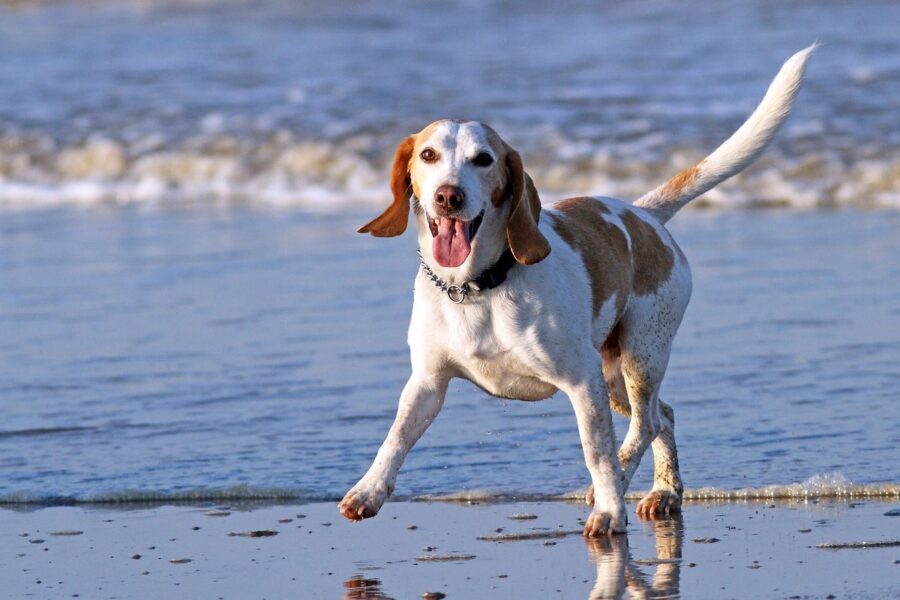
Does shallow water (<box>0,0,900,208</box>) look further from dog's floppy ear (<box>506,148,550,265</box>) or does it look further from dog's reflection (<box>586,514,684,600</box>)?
dog's floppy ear (<box>506,148,550,265</box>)

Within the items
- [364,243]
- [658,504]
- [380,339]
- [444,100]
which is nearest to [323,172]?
[444,100]

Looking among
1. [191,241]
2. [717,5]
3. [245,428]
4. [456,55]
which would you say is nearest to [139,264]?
[191,241]

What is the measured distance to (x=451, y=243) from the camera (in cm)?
493

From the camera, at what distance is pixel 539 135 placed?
14711 mm

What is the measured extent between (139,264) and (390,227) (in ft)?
18.7

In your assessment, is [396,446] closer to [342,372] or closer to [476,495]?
[476,495]

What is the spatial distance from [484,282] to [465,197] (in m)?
0.29

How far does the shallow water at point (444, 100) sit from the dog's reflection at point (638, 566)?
23.8 ft

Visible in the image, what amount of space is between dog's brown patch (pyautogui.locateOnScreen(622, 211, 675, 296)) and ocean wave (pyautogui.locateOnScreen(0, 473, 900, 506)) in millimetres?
698

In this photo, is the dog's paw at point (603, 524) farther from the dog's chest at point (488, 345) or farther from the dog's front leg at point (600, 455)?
the dog's chest at point (488, 345)

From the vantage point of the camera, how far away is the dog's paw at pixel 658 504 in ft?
18.2

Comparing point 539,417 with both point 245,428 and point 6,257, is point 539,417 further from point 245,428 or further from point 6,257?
point 6,257

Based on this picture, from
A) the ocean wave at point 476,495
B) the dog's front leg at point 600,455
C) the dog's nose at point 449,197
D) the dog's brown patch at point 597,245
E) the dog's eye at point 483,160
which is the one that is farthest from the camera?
the ocean wave at point 476,495

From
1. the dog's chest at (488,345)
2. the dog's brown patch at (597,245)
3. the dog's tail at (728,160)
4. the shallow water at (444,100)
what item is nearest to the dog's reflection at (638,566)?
the dog's chest at (488,345)
